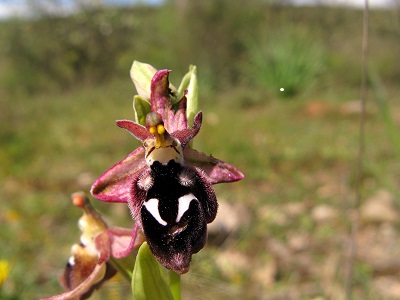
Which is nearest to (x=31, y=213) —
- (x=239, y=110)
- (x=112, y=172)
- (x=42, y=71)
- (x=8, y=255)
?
(x=8, y=255)

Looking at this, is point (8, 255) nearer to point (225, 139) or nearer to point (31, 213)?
point (31, 213)

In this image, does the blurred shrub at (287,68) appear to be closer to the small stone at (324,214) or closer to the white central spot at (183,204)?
the white central spot at (183,204)

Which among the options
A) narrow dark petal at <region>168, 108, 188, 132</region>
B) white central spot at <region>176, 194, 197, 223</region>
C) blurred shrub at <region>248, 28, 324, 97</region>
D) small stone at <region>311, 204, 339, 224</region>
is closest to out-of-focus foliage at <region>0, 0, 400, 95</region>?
blurred shrub at <region>248, 28, 324, 97</region>

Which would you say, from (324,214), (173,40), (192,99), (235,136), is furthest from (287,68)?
(173,40)

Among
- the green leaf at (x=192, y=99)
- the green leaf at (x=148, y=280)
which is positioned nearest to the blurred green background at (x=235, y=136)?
the green leaf at (x=192, y=99)

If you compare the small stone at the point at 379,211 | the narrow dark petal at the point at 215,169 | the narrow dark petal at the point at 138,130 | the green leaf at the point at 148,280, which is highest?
the narrow dark petal at the point at 138,130

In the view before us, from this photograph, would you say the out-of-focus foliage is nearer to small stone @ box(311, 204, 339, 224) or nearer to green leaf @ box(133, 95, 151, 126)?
small stone @ box(311, 204, 339, 224)

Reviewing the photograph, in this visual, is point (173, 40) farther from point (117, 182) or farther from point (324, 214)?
point (117, 182)

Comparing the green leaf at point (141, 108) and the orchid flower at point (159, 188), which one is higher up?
the green leaf at point (141, 108)
